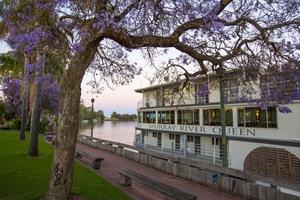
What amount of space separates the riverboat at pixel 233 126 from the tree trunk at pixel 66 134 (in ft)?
12.8

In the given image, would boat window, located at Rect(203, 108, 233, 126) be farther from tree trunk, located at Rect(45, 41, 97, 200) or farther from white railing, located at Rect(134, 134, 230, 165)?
tree trunk, located at Rect(45, 41, 97, 200)

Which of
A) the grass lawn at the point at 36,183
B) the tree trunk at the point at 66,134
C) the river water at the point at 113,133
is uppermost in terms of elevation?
the tree trunk at the point at 66,134

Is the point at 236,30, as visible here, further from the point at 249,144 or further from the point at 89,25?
the point at 249,144

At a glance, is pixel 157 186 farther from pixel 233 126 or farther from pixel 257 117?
pixel 233 126

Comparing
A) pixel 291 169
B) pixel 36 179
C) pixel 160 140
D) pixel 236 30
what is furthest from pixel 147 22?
pixel 160 140

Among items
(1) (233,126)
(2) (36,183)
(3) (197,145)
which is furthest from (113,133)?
(2) (36,183)

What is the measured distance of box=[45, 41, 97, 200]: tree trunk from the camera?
5246mm

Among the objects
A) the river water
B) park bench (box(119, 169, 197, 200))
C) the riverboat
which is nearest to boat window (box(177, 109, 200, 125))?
the riverboat

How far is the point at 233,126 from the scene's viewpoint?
1641 centimetres

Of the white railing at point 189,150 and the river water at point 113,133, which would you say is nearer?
the white railing at point 189,150

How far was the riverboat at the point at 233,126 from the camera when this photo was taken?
9.58 m

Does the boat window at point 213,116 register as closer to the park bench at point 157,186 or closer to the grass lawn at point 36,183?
the park bench at point 157,186

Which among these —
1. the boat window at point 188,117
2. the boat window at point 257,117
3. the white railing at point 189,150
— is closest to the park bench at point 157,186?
the white railing at point 189,150

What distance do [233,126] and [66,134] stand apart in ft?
44.1
